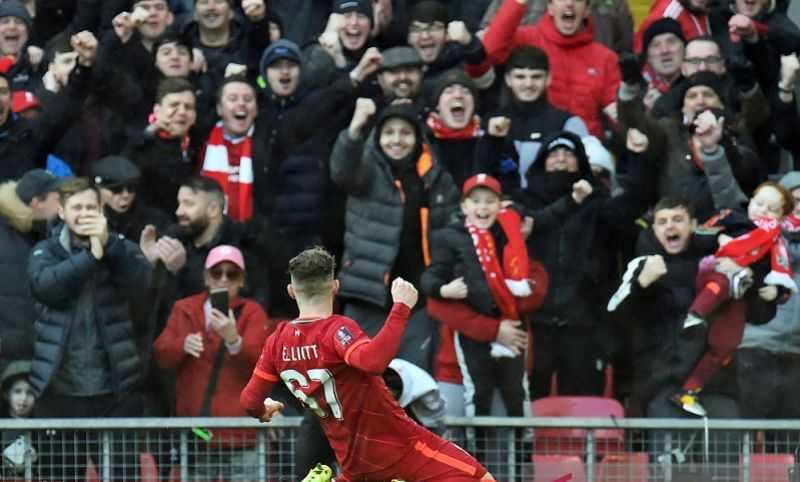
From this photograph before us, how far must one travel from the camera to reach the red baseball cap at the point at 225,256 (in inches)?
464

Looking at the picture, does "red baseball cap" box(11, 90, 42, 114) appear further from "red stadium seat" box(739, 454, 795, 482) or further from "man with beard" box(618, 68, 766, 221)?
"red stadium seat" box(739, 454, 795, 482)

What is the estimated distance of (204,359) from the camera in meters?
11.6

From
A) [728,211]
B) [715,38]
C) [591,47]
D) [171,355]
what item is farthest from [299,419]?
[715,38]

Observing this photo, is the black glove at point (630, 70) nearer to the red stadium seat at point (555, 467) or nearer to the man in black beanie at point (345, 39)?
the man in black beanie at point (345, 39)

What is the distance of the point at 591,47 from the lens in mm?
13453

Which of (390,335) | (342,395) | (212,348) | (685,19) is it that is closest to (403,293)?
(390,335)

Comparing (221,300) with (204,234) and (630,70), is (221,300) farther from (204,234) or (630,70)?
(630,70)

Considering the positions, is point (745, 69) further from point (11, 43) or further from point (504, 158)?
point (11, 43)

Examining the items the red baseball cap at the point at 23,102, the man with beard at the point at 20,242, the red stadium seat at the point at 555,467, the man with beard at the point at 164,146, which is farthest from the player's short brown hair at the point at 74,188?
the red stadium seat at the point at 555,467

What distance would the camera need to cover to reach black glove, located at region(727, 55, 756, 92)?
43.4 ft

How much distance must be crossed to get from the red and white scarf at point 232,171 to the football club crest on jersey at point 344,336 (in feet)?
12.5

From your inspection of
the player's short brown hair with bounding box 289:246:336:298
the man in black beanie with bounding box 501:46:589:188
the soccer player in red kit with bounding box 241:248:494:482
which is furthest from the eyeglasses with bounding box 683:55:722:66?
the player's short brown hair with bounding box 289:246:336:298

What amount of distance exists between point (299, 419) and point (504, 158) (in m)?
2.33

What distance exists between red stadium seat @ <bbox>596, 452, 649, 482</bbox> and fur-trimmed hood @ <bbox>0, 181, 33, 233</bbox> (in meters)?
3.63
